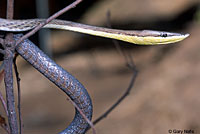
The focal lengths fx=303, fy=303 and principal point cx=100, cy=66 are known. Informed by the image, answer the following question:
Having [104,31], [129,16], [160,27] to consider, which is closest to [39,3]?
[129,16]

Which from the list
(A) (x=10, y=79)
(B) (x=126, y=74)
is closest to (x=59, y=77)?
(A) (x=10, y=79)

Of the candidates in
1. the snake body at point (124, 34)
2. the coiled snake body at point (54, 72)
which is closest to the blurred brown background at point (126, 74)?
the snake body at point (124, 34)

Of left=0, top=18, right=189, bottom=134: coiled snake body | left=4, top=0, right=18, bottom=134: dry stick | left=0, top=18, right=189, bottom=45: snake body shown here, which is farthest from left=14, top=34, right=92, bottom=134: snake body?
left=0, top=18, right=189, bottom=45: snake body

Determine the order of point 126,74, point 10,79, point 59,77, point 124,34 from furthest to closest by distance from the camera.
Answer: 1. point 126,74
2. point 124,34
3. point 59,77
4. point 10,79

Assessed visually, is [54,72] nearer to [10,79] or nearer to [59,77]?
[59,77]

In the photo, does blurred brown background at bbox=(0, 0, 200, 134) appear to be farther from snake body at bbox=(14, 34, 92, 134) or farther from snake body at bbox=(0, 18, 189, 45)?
snake body at bbox=(14, 34, 92, 134)

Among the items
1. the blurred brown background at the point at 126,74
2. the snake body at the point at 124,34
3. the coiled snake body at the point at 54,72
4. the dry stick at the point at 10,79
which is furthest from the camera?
the blurred brown background at the point at 126,74

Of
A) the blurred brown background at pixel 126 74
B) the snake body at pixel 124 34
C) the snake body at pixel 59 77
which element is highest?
the snake body at pixel 124 34

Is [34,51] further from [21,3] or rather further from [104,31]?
[21,3]

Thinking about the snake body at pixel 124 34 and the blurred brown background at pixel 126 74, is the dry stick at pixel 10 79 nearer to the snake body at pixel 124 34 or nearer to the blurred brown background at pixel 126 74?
the snake body at pixel 124 34
